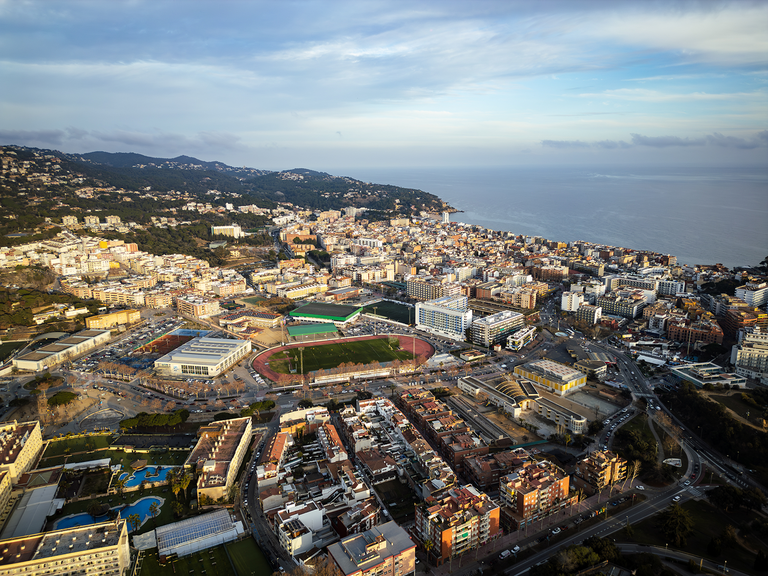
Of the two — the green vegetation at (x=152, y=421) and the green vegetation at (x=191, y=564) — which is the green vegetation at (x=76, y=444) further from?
the green vegetation at (x=191, y=564)

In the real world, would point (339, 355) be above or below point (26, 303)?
below

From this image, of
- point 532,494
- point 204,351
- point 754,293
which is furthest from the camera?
point 754,293

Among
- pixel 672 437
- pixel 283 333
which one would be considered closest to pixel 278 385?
pixel 283 333

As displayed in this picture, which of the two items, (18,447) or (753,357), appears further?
(753,357)

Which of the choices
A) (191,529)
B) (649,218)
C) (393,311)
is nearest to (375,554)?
(191,529)

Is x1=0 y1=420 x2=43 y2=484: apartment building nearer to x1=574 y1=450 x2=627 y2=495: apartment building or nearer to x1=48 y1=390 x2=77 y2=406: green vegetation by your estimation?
x1=48 y1=390 x2=77 y2=406: green vegetation

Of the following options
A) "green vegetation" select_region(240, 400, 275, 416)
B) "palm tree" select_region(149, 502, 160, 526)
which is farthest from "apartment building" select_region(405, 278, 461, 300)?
"palm tree" select_region(149, 502, 160, 526)

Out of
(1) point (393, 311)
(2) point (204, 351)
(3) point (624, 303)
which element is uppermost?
(3) point (624, 303)

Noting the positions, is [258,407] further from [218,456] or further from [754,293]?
[754,293]
